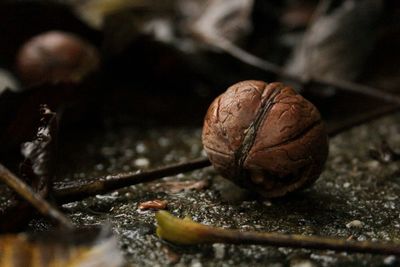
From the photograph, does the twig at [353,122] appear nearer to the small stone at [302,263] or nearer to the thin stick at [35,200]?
the small stone at [302,263]

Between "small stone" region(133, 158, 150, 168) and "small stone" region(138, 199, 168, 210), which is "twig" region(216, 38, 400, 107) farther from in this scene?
"small stone" region(138, 199, 168, 210)

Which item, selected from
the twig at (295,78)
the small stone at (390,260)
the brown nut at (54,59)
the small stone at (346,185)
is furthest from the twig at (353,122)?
the brown nut at (54,59)

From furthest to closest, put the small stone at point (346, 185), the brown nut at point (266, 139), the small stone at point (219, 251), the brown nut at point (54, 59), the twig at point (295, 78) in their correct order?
1. the brown nut at point (54, 59)
2. the twig at point (295, 78)
3. the small stone at point (346, 185)
4. the brown nut at point (266, 139)
5. the small stone at point (219, 251)

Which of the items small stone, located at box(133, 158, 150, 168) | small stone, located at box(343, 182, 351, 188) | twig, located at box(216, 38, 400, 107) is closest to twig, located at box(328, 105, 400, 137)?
twig, located at box(216, 38, 400, 107)

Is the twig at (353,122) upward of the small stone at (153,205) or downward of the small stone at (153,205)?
upward

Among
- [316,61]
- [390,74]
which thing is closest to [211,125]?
[316,61]

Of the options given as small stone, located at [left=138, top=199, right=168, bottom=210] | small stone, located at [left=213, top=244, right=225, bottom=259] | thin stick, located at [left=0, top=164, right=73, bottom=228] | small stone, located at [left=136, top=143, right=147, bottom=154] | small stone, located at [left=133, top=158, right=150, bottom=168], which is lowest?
small stone, located at [left=136, top=143, right=147, bottom=154]

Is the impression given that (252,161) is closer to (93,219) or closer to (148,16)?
(93,219)
